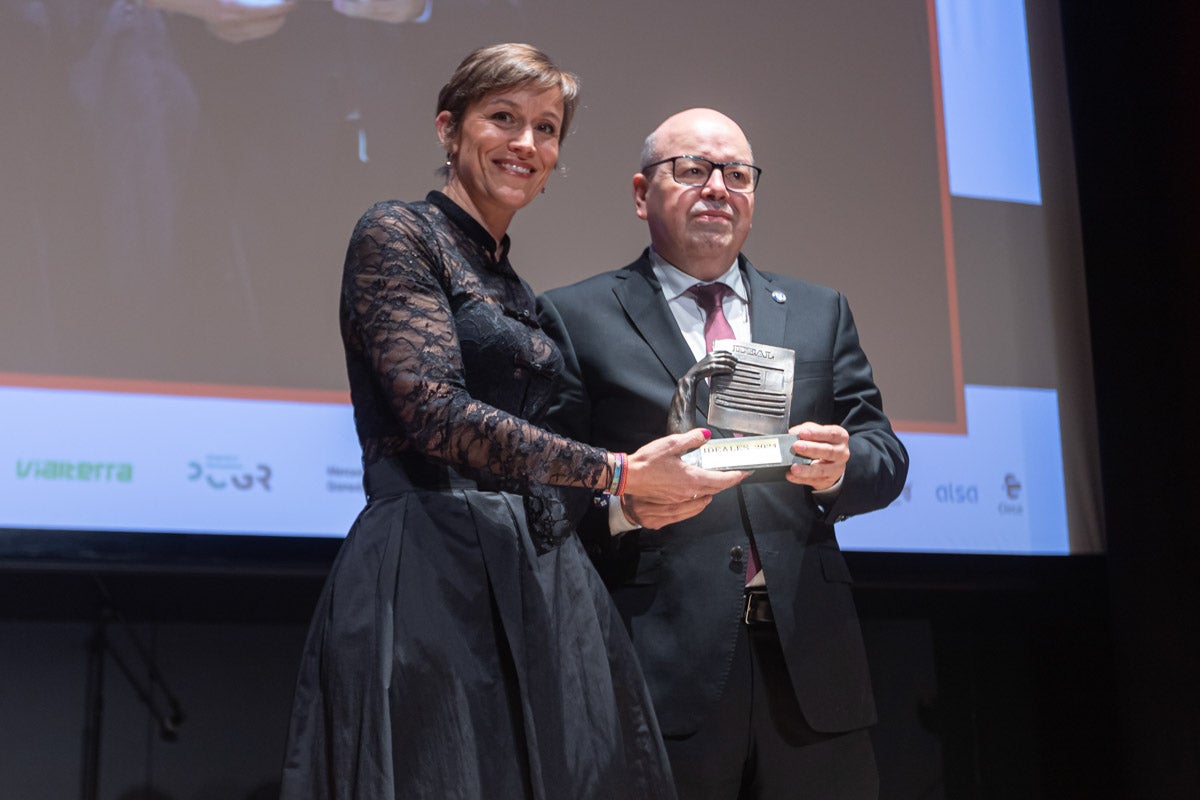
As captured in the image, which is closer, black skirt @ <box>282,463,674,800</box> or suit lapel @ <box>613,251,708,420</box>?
black skirt @ <box>282,463,674,800</box>

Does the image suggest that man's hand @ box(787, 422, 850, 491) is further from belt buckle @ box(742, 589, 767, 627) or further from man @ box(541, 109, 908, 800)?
belt buckle @ box(742, 589, 767, 627)

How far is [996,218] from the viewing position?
328 centimetres

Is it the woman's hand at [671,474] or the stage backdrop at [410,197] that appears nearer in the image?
the woman's hand at [671,474]

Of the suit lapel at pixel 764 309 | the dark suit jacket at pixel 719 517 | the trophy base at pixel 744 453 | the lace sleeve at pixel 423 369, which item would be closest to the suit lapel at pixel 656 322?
the dark suit jacket at pixel 719 517

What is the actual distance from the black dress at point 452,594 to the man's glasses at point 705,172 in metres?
0.61

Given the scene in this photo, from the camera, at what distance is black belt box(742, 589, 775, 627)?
193cm

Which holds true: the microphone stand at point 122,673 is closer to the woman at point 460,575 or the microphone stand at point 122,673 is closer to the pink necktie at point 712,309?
the woman at point 460,575

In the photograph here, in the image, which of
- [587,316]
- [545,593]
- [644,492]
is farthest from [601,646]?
Answer: [587,316]

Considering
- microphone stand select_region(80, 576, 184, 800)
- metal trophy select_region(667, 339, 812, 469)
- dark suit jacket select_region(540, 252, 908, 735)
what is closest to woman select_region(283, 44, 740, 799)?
metal trophy select_region(667, 339, 812, 469)

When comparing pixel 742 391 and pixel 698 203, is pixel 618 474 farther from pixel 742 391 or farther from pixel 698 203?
pixel 698 203

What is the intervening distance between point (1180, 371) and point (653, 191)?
1.66 m

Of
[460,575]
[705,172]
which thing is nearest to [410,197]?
Answer: [705,172]

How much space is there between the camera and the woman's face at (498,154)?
1.76 meters

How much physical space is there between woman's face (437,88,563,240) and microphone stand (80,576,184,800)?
55.9 inches
